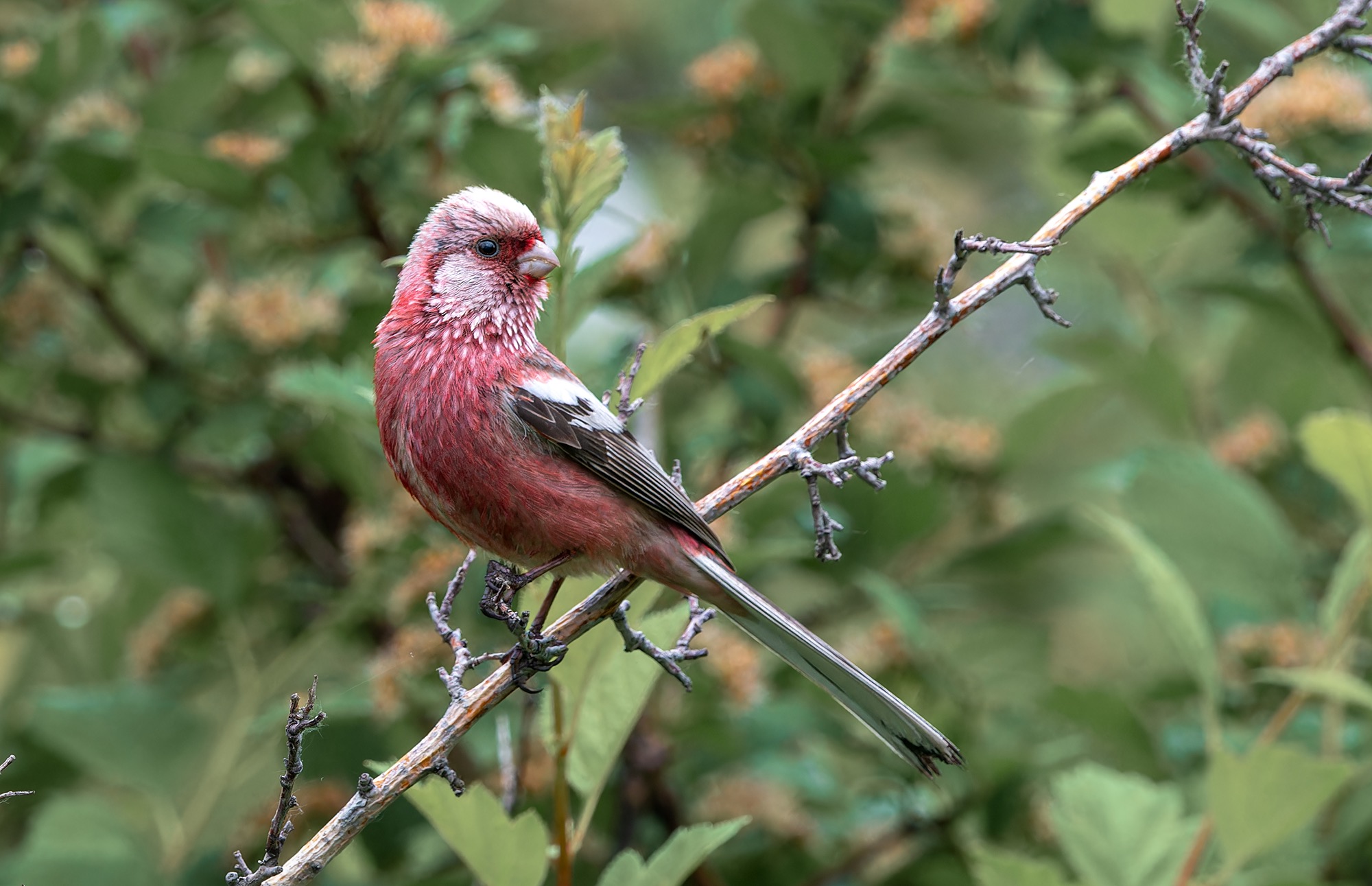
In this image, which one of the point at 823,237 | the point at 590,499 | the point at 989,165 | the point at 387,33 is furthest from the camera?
the point at 989,165

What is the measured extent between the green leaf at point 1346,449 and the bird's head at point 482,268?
1808 mm

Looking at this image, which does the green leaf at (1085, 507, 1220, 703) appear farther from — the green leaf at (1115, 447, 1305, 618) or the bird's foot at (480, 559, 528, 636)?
the bird's foot at (480, 559, 528, 636)

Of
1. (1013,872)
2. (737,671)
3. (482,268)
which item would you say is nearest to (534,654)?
(482,268)

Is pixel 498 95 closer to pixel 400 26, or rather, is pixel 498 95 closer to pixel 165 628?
pixel 400 26

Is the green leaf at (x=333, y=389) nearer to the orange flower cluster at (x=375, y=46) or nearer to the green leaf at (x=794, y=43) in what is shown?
the orange flower cluster at (x=375, y=46)

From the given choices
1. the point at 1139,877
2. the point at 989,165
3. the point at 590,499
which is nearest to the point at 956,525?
the point at 1139,877

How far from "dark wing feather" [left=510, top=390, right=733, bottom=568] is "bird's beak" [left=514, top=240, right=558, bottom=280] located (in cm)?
34

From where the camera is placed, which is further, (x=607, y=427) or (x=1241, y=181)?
(x=1241, y=181)

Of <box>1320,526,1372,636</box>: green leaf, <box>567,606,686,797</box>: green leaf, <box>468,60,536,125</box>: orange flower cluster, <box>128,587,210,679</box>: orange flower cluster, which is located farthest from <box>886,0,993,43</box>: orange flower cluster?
<box>128,587,210,679</box>: orange flower cluster

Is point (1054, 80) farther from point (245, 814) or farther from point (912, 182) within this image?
point (245, 814)

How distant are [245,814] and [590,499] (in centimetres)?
197

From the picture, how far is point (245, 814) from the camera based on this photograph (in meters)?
4.22

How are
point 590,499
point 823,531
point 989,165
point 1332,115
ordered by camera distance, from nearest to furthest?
point 823,531
point 590,499
point 1332,115
point 989,165

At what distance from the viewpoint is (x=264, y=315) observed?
13.1ft
